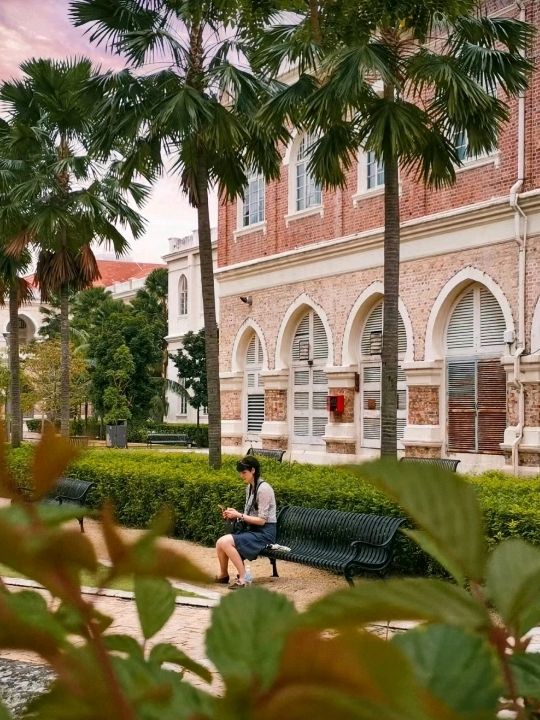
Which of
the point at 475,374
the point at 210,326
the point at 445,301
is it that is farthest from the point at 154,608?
the point at 445,301

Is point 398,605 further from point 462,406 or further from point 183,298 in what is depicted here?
point 183,298

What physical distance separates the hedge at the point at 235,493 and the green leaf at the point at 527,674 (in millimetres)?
8020

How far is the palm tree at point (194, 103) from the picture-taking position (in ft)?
46.9

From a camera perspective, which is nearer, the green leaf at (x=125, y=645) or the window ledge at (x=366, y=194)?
the green leaf at (x=125, y=645)

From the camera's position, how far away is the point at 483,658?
413 mm

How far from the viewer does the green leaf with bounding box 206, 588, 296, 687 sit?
390 millimetres

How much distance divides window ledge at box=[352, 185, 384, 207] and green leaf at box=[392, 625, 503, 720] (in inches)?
798

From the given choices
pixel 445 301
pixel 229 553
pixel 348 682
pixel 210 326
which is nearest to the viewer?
pixel 348 682

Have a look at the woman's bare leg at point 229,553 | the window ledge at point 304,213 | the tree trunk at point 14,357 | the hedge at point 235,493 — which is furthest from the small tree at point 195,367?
the woman's bare leg at point 229,553

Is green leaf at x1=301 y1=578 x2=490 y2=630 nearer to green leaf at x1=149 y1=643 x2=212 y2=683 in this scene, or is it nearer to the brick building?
green leaf at x1=149 y1=643 x2=212 y2=683

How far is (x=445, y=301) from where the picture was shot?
1855cm

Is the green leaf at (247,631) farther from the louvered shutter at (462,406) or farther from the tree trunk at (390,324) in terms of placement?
the louvered shutter at (462,406)

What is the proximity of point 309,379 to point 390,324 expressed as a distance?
10251mm

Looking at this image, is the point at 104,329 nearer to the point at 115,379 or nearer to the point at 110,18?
the point at 115,379
